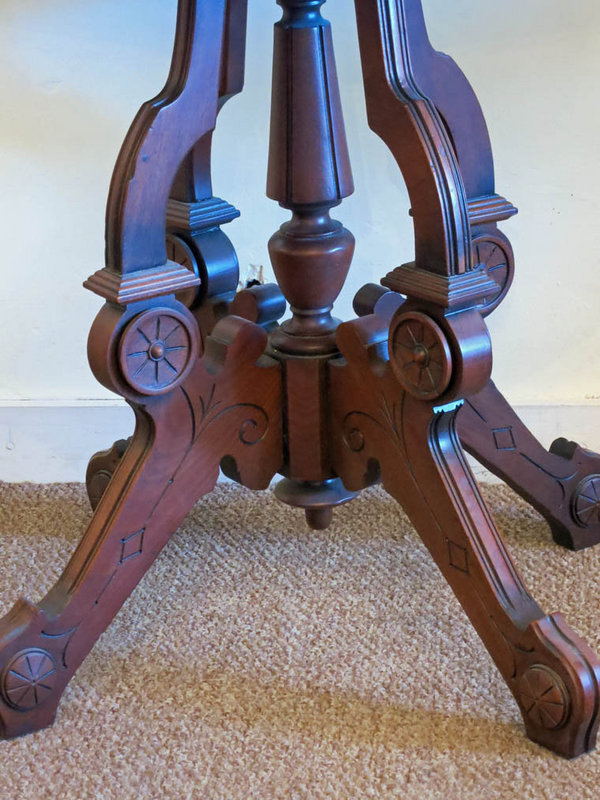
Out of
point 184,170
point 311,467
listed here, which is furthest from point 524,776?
point 184,170

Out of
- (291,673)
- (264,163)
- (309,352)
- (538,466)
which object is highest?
(264,163)

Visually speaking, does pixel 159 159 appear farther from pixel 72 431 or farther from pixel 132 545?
pixel 72 431

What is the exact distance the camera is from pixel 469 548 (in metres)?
0.99

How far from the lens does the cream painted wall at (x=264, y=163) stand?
1326 millimetres

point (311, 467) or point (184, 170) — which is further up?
point (184, 170)

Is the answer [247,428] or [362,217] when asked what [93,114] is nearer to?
[362,217]

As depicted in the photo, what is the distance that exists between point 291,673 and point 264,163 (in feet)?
2.19

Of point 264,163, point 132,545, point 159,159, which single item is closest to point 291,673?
point 132,545

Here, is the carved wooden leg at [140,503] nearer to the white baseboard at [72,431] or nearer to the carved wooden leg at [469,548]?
the carved wooden leg at [469,548]

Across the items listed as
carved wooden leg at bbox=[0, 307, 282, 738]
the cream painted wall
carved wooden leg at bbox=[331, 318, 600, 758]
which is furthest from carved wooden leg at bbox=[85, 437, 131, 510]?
carved wooden leg at bbox=[331, 318, 600, 758]

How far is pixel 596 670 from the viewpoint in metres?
0.93

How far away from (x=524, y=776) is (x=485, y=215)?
1.85ft

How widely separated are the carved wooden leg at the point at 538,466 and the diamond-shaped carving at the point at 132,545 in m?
0.37

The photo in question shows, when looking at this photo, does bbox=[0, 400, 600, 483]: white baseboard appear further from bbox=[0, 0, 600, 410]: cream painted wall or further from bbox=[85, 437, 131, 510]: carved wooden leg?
bbox=[85, 437, 131, 510]: carved wooden leg
